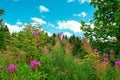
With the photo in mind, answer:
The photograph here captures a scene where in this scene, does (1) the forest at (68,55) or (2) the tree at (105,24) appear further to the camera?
(2) the tree at (105,24)

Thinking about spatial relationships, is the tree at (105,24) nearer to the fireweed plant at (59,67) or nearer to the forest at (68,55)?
the forest at (68,55)

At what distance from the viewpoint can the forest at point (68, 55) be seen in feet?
26.0

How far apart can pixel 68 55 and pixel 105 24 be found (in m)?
4.71

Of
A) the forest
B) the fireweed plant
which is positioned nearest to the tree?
the forest

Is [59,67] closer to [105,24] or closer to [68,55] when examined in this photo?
[68,55]

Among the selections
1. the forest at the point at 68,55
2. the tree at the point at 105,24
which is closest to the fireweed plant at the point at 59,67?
the forest at the point at 68,55

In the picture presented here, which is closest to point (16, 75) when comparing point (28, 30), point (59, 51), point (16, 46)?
point (59, 51)

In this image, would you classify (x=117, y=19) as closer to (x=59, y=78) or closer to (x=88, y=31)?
(x=88, y=31)

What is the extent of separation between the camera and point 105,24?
44.1 ft

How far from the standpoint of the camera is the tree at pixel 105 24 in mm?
12836

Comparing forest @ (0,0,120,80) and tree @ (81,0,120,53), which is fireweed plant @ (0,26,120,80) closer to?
forest @ (0,0,120,80)

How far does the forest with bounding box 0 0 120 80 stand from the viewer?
7.93m

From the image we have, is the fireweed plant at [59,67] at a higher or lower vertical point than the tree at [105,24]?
lower

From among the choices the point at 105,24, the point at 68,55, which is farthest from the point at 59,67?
the point at 105,24
